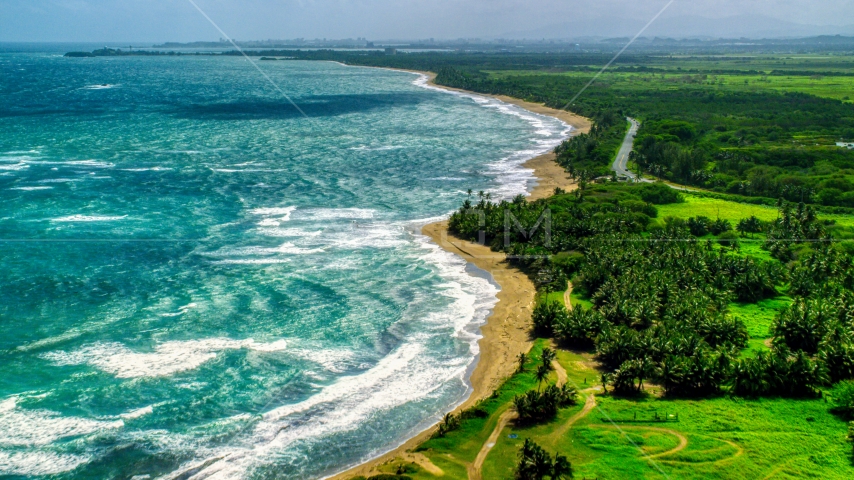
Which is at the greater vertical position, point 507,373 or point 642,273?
point 642,273

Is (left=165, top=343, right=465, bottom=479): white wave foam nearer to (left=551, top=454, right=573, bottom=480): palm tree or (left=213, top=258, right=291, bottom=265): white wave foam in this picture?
(left=551, top=454, right=573, bottom=480): palm tree

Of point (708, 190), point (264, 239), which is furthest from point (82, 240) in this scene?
point (708, 190)

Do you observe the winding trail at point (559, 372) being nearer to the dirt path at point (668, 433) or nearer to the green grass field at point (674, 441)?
the green grass field at point (674, 441)

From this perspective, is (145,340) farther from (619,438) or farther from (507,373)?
(619,438)

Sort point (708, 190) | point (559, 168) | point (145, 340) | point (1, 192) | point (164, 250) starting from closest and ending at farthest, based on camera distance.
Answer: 1. point (145, 340)
2. point (164, 250)
3. point (1, 192)
4. point (708, 190)
5. point (559, 168)

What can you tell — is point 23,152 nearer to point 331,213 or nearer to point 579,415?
point 331,213

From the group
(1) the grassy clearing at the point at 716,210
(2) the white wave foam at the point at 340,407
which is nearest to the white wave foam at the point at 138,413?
(2) the white wave foam at the point at 340,407
